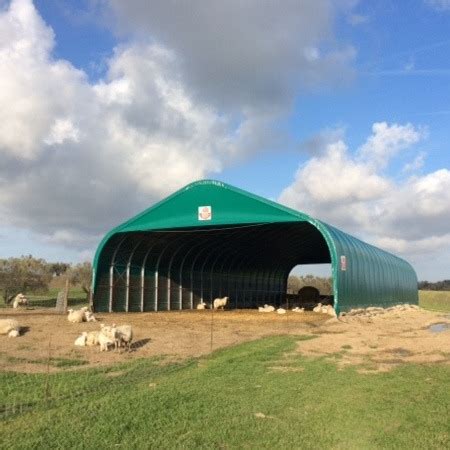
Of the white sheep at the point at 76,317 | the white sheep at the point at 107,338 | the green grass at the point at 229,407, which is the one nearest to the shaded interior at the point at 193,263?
the white sheep at the point at 76,317

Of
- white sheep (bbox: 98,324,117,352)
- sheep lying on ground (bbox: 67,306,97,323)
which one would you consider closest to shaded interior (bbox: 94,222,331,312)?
sheep lying on ground (bbox: 67,306,97,323)

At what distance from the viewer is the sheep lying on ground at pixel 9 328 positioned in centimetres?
1666

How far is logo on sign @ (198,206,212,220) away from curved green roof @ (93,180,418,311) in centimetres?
12

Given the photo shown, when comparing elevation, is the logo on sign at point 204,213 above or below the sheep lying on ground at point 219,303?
above

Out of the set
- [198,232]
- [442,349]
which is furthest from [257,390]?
[198,232]

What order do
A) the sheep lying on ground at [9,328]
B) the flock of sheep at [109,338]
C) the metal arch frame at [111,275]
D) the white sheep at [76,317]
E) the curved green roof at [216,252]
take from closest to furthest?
the flock of sheep at [109,338]
the sheep lying on ground at [9,328]
the white sheep at [76,317]
the curved green roof at [216,252]
the metal arch frame at [111,275]

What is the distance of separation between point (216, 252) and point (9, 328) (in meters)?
21.4

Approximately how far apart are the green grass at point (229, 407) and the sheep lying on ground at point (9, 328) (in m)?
6.16

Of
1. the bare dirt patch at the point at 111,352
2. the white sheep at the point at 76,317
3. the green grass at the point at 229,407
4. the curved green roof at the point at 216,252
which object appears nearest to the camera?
the green grass at the point at 229,407

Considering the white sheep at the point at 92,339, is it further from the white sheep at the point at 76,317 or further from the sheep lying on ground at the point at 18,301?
the sheep lying on ground at the point at 18,301

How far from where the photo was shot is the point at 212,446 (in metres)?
6.48

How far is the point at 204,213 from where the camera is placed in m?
26.8

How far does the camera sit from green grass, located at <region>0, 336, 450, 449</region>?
6.74 metres

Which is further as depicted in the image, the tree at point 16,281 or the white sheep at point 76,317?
the tree at point 16,281
